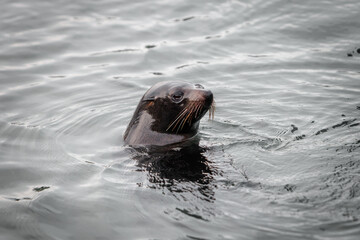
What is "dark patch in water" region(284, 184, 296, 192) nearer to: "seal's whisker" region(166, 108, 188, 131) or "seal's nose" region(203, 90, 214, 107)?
"seal's nose" region(203, 90, 214, 107)

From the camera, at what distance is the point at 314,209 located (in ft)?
17.5

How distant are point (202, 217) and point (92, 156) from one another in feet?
7.88

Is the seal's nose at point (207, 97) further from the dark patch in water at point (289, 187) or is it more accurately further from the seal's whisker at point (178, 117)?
the dark patch in water at point (289, 187)

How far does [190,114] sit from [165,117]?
0.38 meters

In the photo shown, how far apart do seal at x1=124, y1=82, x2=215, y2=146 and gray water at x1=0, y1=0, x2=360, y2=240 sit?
0.92 ft

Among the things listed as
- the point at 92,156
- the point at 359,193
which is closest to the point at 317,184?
the point at 359,193

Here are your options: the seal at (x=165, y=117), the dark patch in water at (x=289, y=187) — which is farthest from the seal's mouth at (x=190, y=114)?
the dark patch in water at (x=289, y=187)

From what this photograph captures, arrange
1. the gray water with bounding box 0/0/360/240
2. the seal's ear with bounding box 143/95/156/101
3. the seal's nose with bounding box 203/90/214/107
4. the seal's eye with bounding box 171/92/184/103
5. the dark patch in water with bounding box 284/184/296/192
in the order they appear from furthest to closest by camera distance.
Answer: the seal's ear with bounding box 143/95/156/101 → the seal's eye with bounding box 171/92/184/103 → the seal's nose with bounding box 203/90/214/107 → the dark patch in water with bounding box 284/184/296/192 → the gray water with bounding box 0/0/360/240

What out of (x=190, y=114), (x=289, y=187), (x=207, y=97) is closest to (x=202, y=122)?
(x=190, y=114)

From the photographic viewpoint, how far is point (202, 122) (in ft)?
27.9

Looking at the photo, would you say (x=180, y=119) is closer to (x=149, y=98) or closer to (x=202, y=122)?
(x=149, y=98)

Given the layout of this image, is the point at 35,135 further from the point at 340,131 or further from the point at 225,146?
the point at 340,131

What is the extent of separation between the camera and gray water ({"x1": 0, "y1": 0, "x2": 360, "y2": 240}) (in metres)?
5.57

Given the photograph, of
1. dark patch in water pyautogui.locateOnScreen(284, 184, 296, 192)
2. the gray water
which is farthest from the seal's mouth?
dark patch in water pyautogui.locateOnScreen(284, 184, 296, 192)
